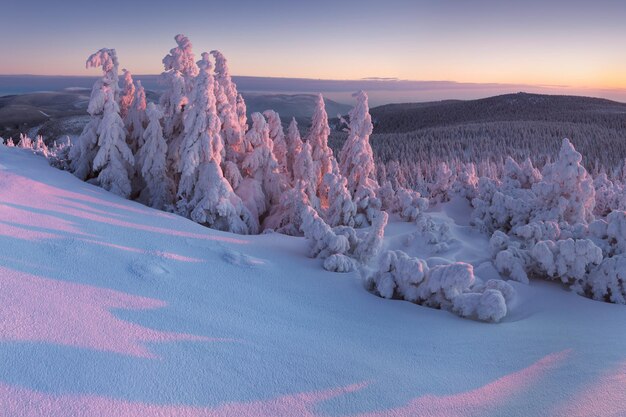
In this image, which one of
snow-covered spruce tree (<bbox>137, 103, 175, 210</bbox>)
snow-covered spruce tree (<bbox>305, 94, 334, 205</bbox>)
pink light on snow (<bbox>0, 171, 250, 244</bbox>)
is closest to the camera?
pink light on snow (<bbox>0, 171, 250, 244</bbox>)

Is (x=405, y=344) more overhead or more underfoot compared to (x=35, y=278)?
more underfoot

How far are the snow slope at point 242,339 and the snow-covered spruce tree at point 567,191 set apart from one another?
4806 mm

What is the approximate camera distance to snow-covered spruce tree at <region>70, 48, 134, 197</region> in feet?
48.0

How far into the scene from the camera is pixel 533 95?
174500 millimetres

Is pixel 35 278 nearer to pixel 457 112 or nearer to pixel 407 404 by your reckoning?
pixel 407 404

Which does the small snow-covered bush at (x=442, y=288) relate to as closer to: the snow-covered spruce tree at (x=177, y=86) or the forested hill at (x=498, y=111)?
the snow-covered spruce tree at (x=177, y=86)

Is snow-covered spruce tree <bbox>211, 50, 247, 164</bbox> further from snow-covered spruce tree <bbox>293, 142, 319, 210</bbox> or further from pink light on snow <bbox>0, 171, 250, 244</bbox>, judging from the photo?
pink light on snow <bbox>0, 171, 250, 244</bbox>

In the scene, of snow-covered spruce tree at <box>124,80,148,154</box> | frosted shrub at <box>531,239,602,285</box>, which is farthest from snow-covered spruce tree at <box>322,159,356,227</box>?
frosted shrub at <box>531,239,602,285</box>

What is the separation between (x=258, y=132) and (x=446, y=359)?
12859 mm

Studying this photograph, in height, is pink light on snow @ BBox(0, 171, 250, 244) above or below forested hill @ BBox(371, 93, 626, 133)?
below

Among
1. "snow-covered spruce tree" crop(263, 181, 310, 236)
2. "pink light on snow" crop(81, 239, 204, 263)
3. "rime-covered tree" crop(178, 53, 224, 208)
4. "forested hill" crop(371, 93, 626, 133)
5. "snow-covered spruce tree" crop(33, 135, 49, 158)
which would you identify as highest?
"forested hill" crop(371, 93, 626, 133)

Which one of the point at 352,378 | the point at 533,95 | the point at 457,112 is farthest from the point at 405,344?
the point at 533,95

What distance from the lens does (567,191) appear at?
43.5ft

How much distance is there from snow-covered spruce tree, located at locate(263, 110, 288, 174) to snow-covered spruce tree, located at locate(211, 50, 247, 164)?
1938mm
